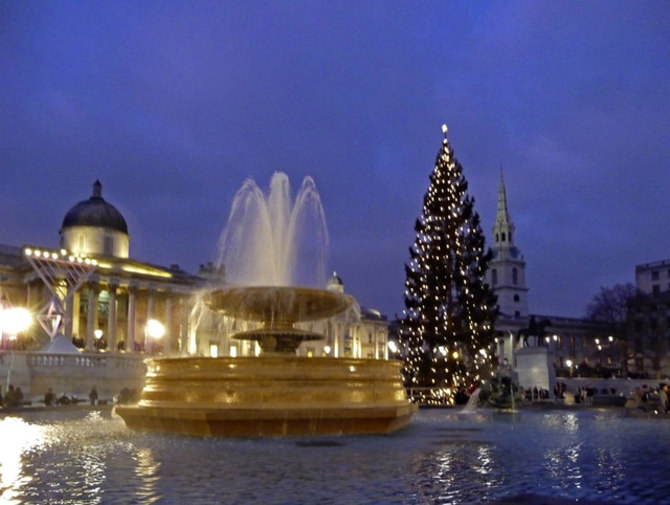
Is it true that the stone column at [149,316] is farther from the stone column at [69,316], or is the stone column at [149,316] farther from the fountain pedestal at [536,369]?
the fountain pedestal at [536,369]

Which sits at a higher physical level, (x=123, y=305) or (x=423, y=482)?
(x=123, y=305)

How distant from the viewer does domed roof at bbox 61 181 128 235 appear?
6625 centimetres

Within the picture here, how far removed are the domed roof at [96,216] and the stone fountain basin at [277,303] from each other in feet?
176

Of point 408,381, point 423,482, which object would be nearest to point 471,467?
point 423,482

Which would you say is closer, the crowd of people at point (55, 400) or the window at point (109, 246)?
the crowd of people at point (55, 400)

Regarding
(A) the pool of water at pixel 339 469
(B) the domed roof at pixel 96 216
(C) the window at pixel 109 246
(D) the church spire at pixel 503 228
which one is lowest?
(A) the pool of water at pixel 339 469

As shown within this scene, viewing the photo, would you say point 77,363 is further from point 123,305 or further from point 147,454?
point 123,305

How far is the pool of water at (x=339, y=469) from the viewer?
6.05 m

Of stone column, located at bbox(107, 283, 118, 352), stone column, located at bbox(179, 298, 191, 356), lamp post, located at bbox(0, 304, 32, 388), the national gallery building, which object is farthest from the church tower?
lamp post, located at bbox(0, 304, 32, 388)

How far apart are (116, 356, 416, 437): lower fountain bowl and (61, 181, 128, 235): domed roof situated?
57.8 metres

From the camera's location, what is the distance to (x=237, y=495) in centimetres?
605

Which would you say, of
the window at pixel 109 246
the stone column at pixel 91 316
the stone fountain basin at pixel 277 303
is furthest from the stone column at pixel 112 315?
the stone fountain basin at pixel 277 303

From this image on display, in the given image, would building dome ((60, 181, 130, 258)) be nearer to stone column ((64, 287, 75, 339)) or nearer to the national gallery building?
the national gallery building

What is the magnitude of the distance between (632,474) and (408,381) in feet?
79.2
